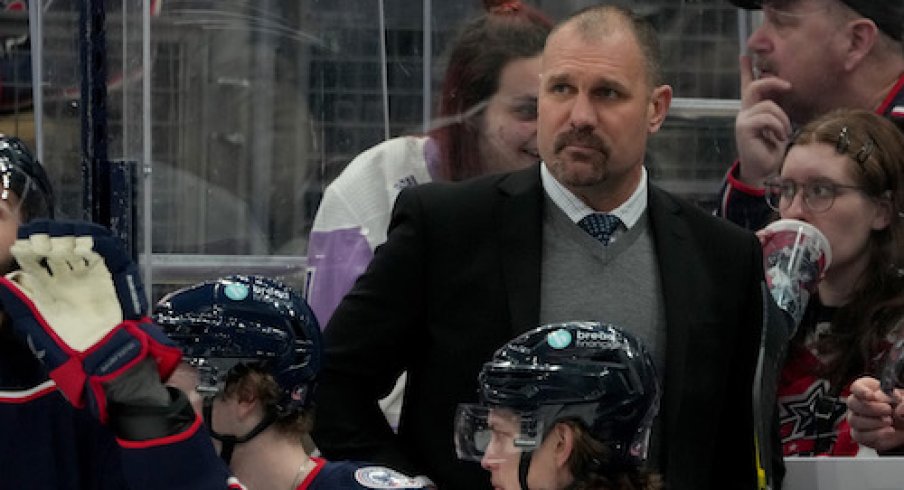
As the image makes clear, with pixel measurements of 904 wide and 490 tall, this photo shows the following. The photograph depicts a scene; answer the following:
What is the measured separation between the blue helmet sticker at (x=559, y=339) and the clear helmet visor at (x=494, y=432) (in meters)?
0.12

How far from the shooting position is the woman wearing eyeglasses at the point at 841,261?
441 cm

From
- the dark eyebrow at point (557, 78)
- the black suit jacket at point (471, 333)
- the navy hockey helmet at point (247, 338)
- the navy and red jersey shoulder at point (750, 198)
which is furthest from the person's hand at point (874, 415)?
the navy hockey helmet at point (247, 338)

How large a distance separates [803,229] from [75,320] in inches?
78.9

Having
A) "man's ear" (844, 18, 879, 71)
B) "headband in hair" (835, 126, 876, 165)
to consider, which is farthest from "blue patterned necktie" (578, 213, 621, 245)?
"man's ear" (844, 18, 879, 71)

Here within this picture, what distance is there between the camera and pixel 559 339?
11.4ft

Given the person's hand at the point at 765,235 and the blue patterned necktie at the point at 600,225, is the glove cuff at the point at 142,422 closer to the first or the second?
the blue patterned necktie at the point at 600,225

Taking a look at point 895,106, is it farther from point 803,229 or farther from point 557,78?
point 557,78

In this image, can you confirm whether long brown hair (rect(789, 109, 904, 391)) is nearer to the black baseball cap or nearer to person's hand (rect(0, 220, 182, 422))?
the black baseball cap

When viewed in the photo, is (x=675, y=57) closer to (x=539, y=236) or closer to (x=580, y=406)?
(x=539, y=236)

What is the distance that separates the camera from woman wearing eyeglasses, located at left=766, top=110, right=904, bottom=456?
441cm

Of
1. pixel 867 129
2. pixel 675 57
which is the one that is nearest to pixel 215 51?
pixel 675 57

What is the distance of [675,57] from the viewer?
5.20 metres

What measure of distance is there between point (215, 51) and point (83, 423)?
189cm

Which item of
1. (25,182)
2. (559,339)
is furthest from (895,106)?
(25,182)
